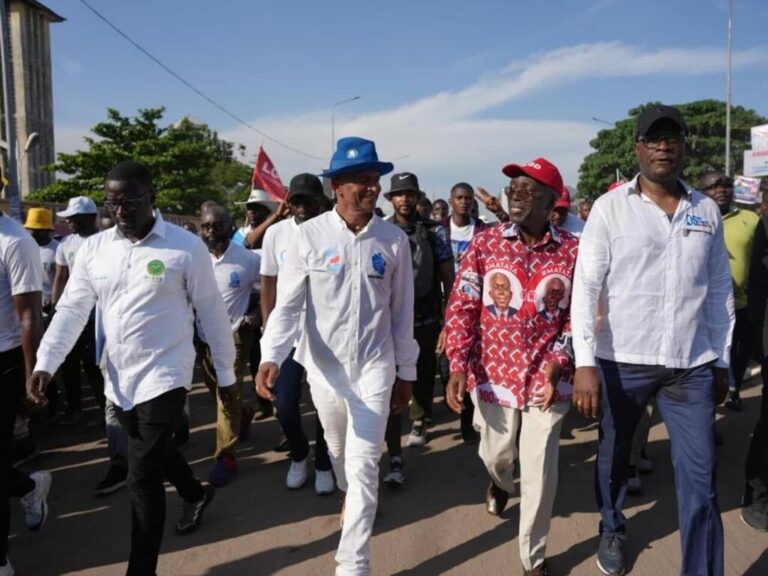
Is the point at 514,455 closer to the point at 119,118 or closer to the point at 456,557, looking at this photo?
the point at 456,557

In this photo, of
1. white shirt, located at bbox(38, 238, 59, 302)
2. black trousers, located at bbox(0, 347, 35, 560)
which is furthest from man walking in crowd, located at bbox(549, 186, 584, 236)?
white shirt, located at bbox(38, 238, 59, 302)

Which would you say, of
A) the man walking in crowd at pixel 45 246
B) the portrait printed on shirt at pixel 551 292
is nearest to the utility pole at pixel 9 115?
the man walking in crowd at pixel 45 246

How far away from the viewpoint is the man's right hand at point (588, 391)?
112 inches

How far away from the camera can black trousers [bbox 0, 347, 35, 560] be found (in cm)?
330

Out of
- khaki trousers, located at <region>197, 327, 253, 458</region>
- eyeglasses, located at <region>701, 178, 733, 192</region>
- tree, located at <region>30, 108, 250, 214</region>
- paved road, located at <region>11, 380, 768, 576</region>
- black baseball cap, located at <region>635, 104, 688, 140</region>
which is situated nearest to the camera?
black baseball cap, located at <region>635, 104, 688, 140</region>

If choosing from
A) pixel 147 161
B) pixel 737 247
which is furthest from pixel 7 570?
pixel 147 161

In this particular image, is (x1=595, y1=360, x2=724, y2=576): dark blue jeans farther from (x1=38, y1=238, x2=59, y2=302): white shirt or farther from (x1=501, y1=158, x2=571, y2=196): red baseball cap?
(x1=38, y1=238, x2=59, y2=302): white shirt

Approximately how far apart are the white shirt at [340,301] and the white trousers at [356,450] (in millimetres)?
77

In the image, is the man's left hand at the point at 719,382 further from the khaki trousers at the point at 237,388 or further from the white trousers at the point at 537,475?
the khaki trousers at the point at 237,388

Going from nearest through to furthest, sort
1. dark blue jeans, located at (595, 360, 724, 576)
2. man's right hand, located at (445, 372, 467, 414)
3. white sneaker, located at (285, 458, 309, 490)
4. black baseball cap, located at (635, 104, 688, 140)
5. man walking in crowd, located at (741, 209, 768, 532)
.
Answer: dark blue jeans, located at (595, 360, 724, 576) < black baseball cap, located at (635, 104, 688, 140) < man's right hand, located at (445, 372, 467, 414) < man walking in crowd, located at (741, 209, 768, 532) < white sneaker, located at (285, 458, 309, 490)

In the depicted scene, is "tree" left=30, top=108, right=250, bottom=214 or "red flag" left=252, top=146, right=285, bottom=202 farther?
"tree" left=30, top=108, right=250, bottom=214

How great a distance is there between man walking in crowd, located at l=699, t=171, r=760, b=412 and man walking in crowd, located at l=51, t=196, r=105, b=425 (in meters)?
5.77

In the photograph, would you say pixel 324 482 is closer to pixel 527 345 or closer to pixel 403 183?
pixel 527 345

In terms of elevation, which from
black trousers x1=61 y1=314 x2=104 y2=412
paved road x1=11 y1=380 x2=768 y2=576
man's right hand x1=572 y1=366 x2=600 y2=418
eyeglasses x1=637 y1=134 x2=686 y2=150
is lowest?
paved road x1=11 y1=380 x2=768 y2=576
